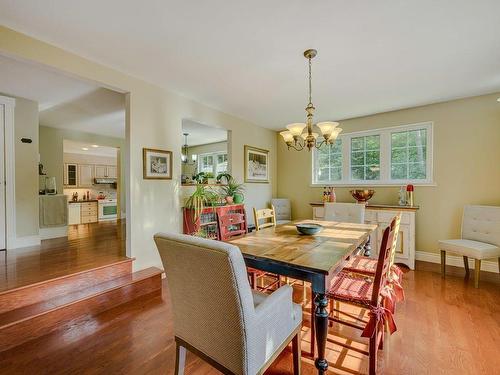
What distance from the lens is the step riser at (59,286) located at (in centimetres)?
204

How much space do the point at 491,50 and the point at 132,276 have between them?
167 inches

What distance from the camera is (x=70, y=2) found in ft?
5.59

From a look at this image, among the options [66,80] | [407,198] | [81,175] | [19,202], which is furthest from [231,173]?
[81,175]

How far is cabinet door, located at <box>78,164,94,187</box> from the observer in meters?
7.47

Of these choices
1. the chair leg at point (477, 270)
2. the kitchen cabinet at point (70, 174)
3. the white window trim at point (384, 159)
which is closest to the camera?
the chair leg at point (477, 270)

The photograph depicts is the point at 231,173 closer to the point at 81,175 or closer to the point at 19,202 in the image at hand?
the point at 19,202

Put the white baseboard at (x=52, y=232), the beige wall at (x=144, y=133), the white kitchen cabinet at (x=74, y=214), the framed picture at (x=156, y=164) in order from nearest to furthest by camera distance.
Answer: the beige wall at (x=144, y=133) < the framed picture at (x=156, y=164) < the white baseboard at (x=52, y=232) < the white kitchen cabinet at (x=74, y=214)

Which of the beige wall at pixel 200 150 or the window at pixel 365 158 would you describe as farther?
the beige wall at pixel 200 150

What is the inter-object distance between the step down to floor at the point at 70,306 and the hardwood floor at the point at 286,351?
0.08m

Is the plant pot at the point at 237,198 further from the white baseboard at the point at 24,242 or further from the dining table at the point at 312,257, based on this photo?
the white baseboard at the point at 24,242

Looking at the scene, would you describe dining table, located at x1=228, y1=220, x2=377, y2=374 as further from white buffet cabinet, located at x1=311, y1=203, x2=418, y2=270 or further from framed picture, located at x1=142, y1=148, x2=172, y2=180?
white buffet cabinet, located at x1=311, y1=203, x2=418, y2=270

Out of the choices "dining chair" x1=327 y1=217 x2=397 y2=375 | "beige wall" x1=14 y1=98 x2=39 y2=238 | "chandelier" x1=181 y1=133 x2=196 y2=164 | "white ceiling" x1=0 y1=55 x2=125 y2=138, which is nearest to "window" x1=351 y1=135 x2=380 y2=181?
"dining chair" x1=327 y1=217 x2=397 y2=375

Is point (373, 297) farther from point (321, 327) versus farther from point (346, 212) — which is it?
point (346, 212)

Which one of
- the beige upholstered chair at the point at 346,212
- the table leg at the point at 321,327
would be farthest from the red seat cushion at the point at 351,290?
the beige upholstered chair at the point at 346,212
